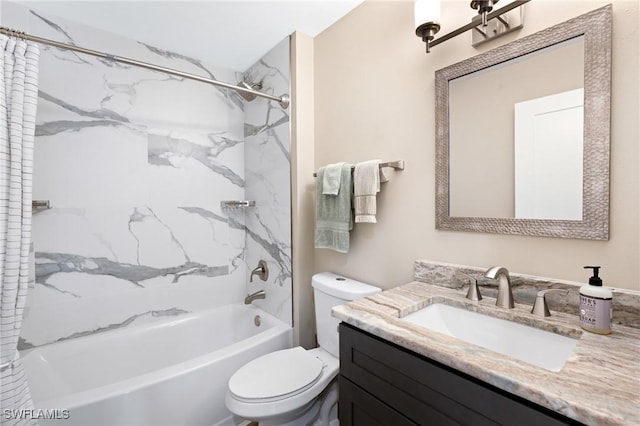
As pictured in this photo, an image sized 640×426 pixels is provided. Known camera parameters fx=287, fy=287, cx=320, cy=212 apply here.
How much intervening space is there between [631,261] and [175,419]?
75.9 inches

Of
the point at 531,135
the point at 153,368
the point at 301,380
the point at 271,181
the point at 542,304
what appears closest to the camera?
the point at 542,304

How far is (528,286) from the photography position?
997 mm

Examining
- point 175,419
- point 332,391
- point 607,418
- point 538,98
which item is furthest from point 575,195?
point 175,419

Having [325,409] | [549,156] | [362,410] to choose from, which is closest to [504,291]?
[549,156]

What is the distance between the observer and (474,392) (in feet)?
2.16

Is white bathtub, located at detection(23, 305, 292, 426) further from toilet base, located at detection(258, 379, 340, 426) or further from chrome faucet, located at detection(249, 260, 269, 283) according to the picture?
toilet base, located at detection(258, 379, 340, 426)

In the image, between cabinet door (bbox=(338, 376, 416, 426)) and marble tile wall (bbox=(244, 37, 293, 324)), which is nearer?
cabinet door (bbox=(338, 376, 416, 426))

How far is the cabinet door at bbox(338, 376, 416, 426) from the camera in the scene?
0.83m

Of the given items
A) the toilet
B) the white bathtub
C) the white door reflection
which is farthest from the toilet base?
the white door reflection

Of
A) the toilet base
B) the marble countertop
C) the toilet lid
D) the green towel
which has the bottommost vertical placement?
the toilet base

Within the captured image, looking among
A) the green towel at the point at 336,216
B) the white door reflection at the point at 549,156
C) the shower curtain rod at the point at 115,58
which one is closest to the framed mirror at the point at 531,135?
the white door reflection at the point at 549,156

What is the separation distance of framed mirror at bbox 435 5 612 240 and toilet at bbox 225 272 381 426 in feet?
2.17

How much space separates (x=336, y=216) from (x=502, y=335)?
3.03 ft

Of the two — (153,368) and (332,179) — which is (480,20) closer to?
(332,179)
